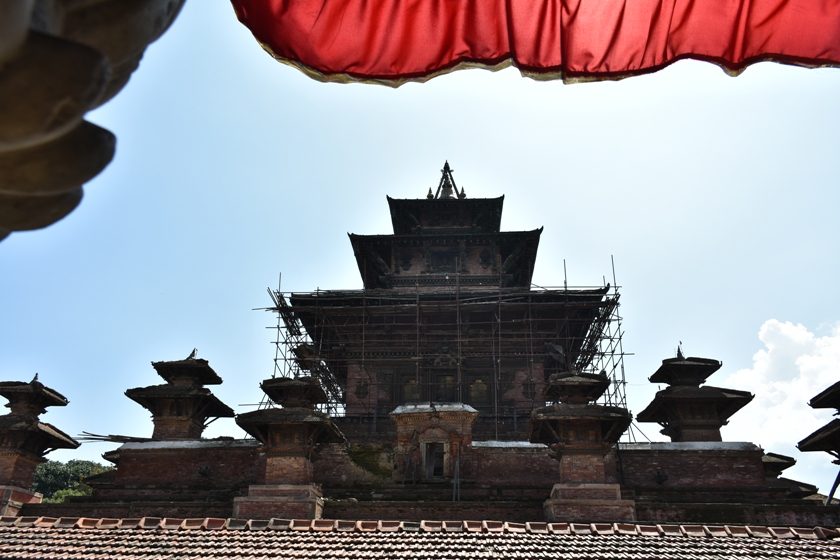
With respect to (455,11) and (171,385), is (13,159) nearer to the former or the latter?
(455,11)

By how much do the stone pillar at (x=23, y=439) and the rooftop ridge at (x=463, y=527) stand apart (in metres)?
6.29

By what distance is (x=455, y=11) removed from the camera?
5.97 metres

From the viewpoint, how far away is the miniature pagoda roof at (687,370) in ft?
74.0

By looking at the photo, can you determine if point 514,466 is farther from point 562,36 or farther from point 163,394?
point 562,36

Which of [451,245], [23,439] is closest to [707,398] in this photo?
[451,245]

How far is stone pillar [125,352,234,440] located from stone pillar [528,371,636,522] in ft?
38.8

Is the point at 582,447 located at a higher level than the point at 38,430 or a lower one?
lower

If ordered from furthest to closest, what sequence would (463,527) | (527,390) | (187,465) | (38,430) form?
(527,390) → (187,465) → (38,430) → (463,527)

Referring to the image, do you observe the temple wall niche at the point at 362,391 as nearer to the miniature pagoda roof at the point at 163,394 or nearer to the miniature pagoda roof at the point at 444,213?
the miniature pagoda roof at the point at 163,394

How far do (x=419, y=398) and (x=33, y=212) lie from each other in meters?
24.1

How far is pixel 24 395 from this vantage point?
20.7 m

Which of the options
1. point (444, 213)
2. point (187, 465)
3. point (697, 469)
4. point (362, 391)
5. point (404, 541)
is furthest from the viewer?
point (444, 213)

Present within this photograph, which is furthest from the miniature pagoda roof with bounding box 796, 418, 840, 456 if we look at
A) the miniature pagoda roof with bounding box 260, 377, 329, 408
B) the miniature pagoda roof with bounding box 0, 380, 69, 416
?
the miniature pagoda roof with bounding box 0, 380, 69, 416

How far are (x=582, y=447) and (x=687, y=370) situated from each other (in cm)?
737
